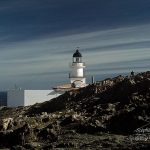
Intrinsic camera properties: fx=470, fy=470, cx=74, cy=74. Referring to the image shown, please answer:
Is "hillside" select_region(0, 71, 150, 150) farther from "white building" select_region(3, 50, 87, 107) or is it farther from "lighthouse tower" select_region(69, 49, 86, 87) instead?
"lighthouse tower" select_region(69, 49, 86, 87)

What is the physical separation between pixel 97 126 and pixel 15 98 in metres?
23.6

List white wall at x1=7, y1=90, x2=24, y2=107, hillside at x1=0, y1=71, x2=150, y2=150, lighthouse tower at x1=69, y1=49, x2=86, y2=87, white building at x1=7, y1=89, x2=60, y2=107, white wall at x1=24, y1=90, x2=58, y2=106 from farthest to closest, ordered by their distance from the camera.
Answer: lighthouse tower at x1=69, y1=49, x2=86, y2=87 < white wall at x1=7, y1=90, x2=24, y2=107 < white building at x1=7, y1=89, x2=60, y2=107 < white wall at x1=24, y1=90, x2=58, y2=106 < hillside at x1=0, y1=71, x2=150, y2=150

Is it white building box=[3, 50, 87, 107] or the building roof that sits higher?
the building roof

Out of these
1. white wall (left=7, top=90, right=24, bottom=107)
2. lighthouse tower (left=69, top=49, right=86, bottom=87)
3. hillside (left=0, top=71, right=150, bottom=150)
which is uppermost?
lighthouse tower (left=69, top=49, right=86, bottom=87)

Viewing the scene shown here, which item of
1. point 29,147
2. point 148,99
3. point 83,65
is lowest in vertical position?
point 29,147

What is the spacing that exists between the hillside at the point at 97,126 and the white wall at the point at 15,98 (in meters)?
13.4

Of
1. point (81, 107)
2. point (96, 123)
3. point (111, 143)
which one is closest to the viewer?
point (111, 143)

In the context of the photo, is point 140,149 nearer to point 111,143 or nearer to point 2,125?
point 111,143

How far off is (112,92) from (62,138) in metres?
11.7

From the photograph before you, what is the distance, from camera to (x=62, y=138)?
26688 mm

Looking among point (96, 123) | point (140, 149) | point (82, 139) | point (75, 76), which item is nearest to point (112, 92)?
point (96, 123)

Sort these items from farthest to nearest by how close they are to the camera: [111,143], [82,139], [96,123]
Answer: [96,123]
[82,139]
[111,143]

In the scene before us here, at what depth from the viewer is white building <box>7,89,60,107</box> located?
49.1 meters

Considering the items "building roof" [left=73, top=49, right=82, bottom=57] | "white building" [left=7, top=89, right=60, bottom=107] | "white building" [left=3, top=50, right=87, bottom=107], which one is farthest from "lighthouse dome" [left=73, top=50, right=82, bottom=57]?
"white building" [left=7, top=89, right=60, bottom=107]
